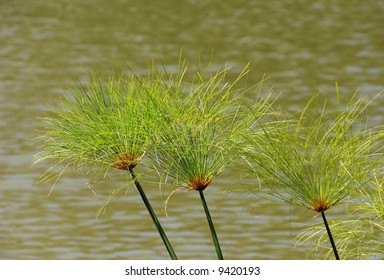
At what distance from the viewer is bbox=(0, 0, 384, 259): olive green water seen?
545 cm

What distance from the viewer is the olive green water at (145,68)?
5.45m

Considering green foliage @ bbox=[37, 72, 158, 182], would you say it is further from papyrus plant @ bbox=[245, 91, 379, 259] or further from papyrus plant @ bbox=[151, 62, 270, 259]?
papyrus plant @ bbox=[245, 91, 379, 259]

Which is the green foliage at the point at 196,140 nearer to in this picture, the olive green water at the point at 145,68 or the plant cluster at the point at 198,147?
the plant cluster at the point at 198,147

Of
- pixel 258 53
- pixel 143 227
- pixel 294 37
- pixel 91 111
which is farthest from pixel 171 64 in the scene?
pixel 91 111

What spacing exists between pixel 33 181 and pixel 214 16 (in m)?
5.67

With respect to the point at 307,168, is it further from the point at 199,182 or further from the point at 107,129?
the point at 107,129

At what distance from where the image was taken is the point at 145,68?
9.15m

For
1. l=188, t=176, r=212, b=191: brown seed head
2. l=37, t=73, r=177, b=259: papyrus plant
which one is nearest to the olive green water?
l=37, t=73, r=177, b=259: papyrus plant

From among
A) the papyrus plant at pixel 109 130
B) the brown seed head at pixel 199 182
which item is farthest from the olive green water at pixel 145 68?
the brown seed head at pixel 199 182

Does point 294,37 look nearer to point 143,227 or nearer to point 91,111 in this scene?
point 143,227

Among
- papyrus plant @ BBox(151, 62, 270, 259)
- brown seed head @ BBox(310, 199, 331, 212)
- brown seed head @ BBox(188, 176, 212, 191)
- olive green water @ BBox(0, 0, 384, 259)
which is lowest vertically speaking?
olive green water @ BBox(0, 0, 384, 259)

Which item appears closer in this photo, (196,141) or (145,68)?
(196,141)

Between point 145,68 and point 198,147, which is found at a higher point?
point 198,147

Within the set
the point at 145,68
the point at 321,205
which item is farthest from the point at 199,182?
the point at 145,68
